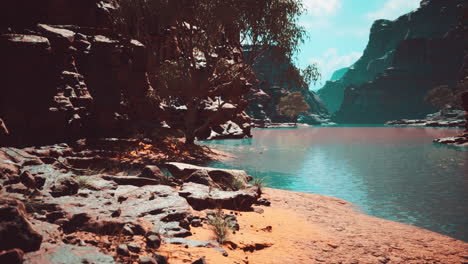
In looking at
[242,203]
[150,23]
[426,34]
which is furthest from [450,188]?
[426,34]

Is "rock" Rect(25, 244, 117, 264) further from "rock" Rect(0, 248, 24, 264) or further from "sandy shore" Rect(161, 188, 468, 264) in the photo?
"sandy shore" Rect(161, 188, 468, 264)

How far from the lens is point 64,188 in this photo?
6.03 meters

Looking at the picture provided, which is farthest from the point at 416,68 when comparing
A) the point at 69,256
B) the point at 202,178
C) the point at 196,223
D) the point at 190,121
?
the point at 69,256

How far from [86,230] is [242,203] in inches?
175

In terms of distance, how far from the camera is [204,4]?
65.2 feet

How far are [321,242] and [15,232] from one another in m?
5.51

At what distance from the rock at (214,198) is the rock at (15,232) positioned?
422cm

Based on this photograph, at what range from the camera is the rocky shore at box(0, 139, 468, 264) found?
12.5 feet

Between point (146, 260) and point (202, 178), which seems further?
point (202, 178)

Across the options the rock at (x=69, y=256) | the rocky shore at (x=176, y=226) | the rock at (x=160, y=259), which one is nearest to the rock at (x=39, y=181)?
the rocky shore at (x=176, y=226)

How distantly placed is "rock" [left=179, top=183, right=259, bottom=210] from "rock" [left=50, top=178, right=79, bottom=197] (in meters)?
2.63

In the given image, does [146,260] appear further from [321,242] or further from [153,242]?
[321,242]

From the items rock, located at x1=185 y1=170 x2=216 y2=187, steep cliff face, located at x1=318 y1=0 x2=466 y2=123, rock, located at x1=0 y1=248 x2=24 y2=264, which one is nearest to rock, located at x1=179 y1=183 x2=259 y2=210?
rock, located at x1=185 y1=170 x2=216 y2=187

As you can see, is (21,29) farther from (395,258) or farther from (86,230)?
(395,258)
